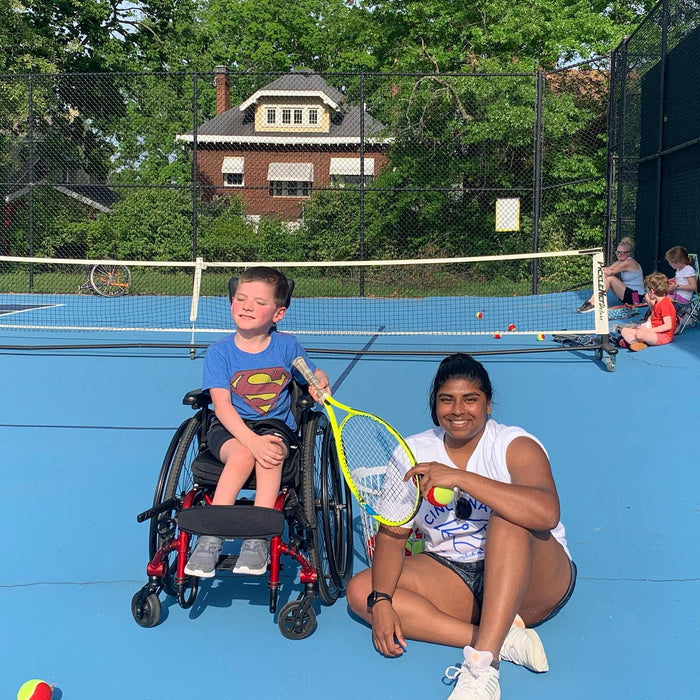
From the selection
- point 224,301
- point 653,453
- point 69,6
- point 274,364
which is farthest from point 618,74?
point 69,6

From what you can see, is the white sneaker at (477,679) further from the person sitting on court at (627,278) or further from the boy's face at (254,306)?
the person sitting on court at (627,278)

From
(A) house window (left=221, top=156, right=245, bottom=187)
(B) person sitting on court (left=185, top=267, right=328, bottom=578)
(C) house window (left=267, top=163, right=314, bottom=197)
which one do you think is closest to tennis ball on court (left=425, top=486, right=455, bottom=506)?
(B) person sitting on court (left=185, top=267, right=328, bottom=578)

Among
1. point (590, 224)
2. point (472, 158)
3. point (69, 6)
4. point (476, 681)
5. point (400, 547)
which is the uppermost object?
point (69, 6)

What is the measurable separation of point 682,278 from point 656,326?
916 millimetres

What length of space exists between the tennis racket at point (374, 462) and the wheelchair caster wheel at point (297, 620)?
405 mm

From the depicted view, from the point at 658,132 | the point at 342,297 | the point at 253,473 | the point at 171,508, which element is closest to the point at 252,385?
the point at 253,473

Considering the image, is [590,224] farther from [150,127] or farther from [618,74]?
[150,127]

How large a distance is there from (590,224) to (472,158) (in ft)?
9.56

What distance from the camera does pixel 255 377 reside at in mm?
3537

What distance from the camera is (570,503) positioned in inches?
178

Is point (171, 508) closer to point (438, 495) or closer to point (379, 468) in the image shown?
point (379, 468)

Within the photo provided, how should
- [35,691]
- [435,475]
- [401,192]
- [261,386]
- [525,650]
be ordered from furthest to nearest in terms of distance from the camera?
[401,192], [261,386], [525,650], [435,475], [35,691]

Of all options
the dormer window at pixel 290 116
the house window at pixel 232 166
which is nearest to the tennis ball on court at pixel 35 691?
the house window at pixel 232 166

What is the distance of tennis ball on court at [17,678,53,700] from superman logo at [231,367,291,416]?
1.25 meters
